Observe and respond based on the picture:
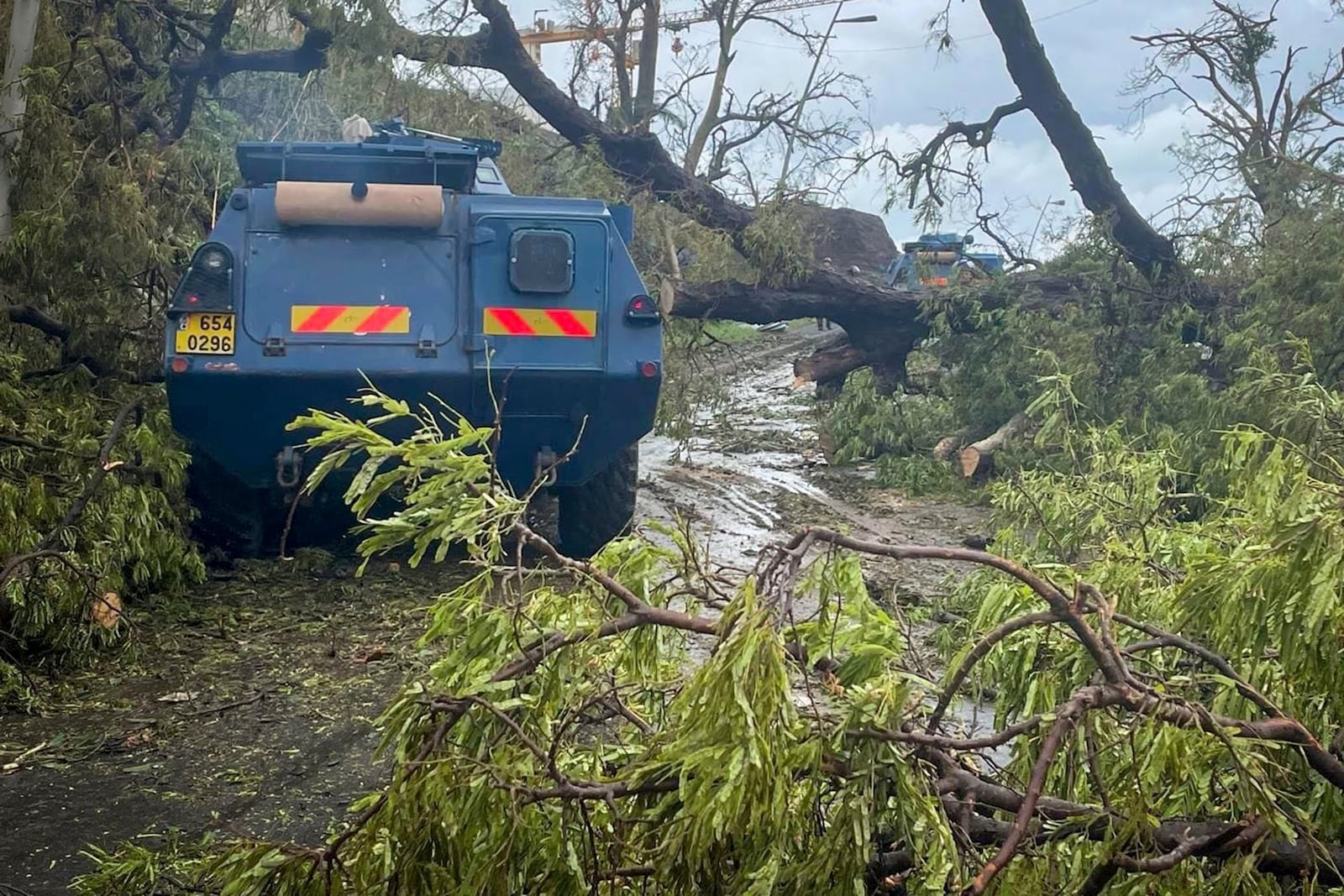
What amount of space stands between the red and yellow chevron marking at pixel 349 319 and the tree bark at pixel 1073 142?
5.91m

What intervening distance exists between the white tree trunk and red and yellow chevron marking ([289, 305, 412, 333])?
1.93 m

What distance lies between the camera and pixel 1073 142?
33.6 feet

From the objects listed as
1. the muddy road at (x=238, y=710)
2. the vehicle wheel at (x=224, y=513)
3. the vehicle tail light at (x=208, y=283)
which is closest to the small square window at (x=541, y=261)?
the vehicle tail light at (x=208, y=283)

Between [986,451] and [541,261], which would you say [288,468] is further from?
[986,451]

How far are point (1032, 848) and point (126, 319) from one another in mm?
5874

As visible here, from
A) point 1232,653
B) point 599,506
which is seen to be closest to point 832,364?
point 599,506

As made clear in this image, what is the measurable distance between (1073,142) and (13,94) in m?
7.24

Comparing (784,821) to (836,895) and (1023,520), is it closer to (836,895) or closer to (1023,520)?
(836,895)

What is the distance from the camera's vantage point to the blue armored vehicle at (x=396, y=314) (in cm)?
577

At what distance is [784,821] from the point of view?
6.19 feet

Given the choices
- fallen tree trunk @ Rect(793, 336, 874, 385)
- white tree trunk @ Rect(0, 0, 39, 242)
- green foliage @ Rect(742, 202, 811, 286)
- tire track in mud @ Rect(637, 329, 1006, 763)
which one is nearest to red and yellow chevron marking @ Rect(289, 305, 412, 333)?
tire track in mud @ Rect(637, 329, 1006, 763)

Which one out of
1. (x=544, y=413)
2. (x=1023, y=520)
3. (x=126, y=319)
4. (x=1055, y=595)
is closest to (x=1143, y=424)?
(x=1023, y=520)

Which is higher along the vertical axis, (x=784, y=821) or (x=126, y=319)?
(x=126, y=319)

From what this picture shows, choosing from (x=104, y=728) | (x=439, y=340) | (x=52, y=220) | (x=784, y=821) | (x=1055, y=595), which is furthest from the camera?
(x=52, y=220)
